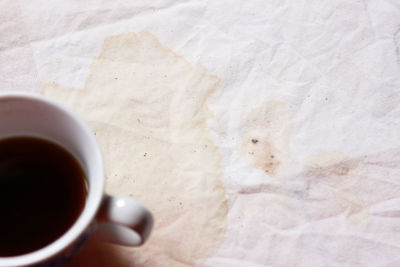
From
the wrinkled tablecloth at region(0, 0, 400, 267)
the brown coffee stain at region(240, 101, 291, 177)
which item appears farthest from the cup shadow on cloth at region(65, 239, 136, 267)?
the brown coffee stain at region(240, 101, 291, 177)

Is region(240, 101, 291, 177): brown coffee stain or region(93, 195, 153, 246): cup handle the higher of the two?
region(93, 195, 153, 246): cup handle

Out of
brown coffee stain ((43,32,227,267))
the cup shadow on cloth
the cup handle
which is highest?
the cup handle

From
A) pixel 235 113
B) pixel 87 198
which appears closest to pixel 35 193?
pixel 87 198

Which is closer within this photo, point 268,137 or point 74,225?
point 74,225

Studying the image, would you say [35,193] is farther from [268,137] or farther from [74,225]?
[268,137]

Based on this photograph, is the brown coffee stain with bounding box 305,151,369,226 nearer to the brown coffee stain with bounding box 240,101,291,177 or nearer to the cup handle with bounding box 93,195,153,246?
the brown coffee stain with bounding box 240,101,291,177

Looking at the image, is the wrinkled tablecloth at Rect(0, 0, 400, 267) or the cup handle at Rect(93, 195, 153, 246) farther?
the wrinkled tablecloth at Rect(0, 0, 400, 267)
